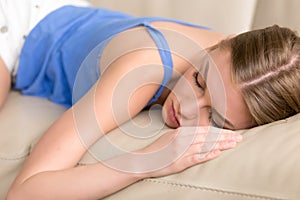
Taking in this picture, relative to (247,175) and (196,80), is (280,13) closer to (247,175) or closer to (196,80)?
(196,80)

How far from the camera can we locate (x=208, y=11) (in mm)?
1392

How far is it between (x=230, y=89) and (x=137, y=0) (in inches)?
25.6

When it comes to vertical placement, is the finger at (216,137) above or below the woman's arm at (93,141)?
above

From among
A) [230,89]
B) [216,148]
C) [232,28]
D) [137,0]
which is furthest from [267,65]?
[137,0]

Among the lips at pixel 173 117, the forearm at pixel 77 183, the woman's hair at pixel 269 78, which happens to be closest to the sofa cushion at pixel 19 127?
the forearm at pixel 77 183

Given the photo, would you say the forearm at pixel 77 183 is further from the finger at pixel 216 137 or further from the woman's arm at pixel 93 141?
the finger at pixel 216 137

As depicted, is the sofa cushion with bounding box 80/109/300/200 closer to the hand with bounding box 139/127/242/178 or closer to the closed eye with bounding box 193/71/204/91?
the hand with bounding box 139/127/242/178

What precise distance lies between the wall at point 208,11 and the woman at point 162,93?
277mm

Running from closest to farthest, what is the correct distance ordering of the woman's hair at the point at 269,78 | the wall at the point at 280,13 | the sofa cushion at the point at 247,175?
the sofa cushion at the point at 247,175
the woman's hair at the point at 269,78
the wall at the point at 280,13

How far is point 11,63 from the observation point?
1.21 metres

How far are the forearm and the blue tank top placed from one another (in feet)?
0.94

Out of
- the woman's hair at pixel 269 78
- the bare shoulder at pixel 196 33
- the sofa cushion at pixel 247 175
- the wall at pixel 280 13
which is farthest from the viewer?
the wall at pixel 280 13

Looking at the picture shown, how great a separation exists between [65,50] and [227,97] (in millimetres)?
439

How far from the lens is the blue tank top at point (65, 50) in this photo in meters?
1.08
